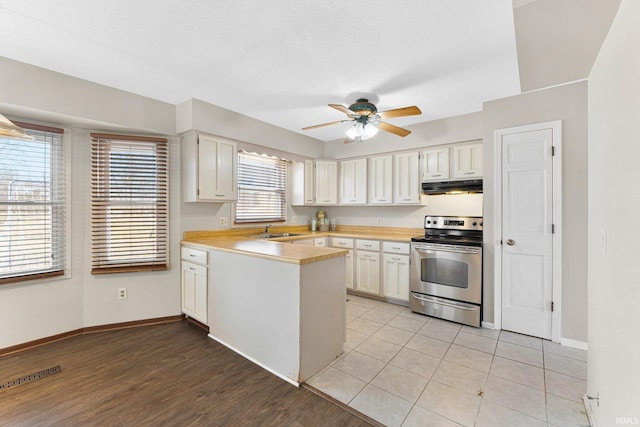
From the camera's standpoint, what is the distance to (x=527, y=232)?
9.29ft

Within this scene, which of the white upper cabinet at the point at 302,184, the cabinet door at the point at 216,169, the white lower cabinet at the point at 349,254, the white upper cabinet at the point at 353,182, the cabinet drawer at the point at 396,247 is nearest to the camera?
the cabinet door at the point at 216,169

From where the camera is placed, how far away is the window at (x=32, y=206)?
252 centimetres

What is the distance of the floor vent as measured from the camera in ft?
6.75

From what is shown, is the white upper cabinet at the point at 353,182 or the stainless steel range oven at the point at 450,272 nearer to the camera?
the stainless steel range oven at the point at 450,272

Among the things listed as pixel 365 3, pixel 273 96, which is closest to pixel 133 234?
pixel 273 96

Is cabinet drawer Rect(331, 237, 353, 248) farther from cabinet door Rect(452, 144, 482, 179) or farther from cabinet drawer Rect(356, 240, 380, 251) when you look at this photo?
cabinet door Rect(452, 144, 482, 179)

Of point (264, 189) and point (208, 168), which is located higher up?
point (208, 168)

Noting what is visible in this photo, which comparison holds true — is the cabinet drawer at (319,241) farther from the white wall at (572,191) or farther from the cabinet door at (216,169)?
the white wall at (572,191)

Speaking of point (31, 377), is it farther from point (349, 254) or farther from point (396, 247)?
point (396, 247)

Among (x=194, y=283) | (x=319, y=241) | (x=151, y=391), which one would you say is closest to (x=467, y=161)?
(x=319, y=241)

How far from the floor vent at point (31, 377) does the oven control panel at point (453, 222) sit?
416cm

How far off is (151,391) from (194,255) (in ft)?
4.54

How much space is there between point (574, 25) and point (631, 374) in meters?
1.96

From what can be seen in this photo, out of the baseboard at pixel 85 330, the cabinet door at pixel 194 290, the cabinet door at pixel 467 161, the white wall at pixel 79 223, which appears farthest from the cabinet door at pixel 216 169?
the cabinet door at pixel 467 161
